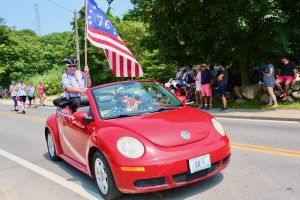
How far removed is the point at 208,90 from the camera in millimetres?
15023

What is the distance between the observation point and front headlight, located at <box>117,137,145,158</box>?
15.3 ft

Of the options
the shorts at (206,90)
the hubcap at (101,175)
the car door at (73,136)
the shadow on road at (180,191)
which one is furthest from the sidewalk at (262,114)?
the hubcap at (101,175)

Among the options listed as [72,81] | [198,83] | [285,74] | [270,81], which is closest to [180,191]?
[72,81]

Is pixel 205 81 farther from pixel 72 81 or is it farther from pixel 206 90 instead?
pixel 72 81

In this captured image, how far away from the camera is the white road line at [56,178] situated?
216 inches

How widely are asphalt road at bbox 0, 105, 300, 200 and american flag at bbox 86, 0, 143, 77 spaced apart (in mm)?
2775

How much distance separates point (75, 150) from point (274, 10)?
914 cm

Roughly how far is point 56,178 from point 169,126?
258cm

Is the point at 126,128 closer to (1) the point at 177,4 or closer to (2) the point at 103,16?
(2) the point at 103,16

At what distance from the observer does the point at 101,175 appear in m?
5.19

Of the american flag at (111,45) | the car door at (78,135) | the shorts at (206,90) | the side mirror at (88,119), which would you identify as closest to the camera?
the side mirror at (88,119)

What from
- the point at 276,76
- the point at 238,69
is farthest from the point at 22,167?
the point at 238,69

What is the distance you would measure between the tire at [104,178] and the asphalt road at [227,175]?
0.78 feet

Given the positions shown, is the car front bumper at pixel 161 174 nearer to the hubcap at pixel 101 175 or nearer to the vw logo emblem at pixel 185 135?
the vw logo emblem at pixel 185 135
